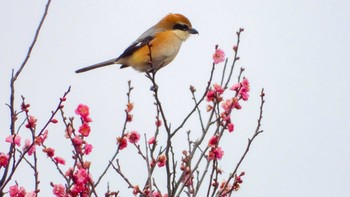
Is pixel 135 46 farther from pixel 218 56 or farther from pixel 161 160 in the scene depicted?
pixel 161 160

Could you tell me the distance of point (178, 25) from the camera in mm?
6477

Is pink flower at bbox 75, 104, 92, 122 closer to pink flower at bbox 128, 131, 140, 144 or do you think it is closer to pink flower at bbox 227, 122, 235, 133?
pink flower at bbox 128, 131, 140, 144

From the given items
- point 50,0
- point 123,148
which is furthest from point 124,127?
point 50,0

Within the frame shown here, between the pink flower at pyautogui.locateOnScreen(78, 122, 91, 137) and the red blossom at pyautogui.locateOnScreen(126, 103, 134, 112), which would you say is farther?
the red blossom at pyautogui.locateOnScreen(126, 103, 134, 112)

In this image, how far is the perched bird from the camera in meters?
6.11

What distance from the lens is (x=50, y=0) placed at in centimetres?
311

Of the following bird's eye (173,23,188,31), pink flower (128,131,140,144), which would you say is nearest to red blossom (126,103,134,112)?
pink flower (128,131,140,144)

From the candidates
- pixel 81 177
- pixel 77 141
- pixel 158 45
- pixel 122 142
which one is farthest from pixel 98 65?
pixel 81 177

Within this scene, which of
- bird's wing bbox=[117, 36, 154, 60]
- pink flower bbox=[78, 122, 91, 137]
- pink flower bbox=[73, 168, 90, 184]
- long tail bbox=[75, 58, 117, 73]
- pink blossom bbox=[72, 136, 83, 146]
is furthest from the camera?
long tail bbox=[75, 58, 117, 73]

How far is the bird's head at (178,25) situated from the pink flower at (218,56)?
1.94 m

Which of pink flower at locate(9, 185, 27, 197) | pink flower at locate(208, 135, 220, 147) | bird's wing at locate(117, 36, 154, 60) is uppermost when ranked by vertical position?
bird's wing at locate(117, 36, 154, 60)

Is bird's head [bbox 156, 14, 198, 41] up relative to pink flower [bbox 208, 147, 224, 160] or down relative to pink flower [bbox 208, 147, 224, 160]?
up

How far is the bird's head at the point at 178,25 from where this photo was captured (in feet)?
21.0

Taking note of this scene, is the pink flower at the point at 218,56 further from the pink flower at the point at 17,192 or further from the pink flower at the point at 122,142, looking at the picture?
the pink flower at the point at 17,192
